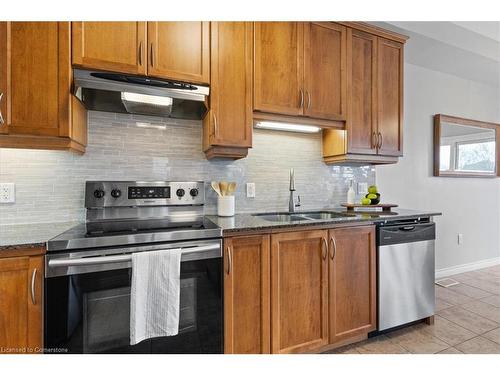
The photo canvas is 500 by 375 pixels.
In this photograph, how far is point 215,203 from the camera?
82.7 inches

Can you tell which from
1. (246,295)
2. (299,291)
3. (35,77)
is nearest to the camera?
(35,77)

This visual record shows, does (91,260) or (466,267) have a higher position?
(91,260)

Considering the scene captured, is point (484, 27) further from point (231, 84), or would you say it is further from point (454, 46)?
point (231, 84)

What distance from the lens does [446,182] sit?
10.8ft

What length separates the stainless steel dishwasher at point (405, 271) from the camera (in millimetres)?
1894

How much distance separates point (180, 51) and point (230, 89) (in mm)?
391

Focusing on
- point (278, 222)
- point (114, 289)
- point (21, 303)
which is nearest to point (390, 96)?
point (278, 222)

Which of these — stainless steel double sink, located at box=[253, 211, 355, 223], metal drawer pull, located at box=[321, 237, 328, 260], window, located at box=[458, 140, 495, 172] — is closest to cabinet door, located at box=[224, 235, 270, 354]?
metal drawer pull, located at box=[321, 237, 328, 260]

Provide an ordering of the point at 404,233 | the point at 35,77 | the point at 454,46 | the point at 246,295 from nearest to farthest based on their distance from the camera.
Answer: the point at 35,77
the point at 246,295
the point at 404,233
the point at 454,46

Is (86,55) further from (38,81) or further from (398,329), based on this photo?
(398,329)

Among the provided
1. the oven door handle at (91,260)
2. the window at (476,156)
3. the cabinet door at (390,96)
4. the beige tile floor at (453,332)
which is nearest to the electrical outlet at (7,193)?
the oven door handle at (91,260)

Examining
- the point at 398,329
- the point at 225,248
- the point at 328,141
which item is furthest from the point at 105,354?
the point at 328,141
